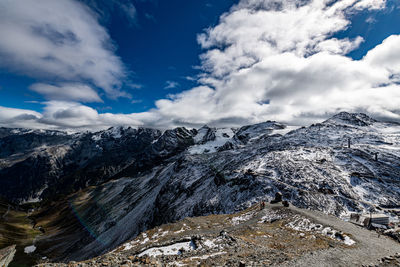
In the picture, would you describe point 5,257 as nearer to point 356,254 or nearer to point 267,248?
point 267,248

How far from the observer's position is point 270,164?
2291 inches

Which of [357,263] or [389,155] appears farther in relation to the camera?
[389,155]

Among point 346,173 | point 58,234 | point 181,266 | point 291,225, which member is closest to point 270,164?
point 346,173

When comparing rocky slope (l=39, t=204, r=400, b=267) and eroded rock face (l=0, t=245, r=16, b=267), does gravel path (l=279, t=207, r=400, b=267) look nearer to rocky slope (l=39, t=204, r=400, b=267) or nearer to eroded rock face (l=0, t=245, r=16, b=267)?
rocky slope (l=39, t=204, r=400, b=267)

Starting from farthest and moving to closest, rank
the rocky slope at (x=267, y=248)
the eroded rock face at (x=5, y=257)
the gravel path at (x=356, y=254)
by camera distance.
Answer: the eroded rock face at (x=5, y=257)
the gravel path at (x=356, y=254)
the rocky slope at (x=267, y=248)

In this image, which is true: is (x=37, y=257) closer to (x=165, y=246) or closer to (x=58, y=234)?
(x=58, y=234)

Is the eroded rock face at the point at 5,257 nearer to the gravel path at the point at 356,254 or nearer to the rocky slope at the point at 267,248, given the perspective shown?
the rocky slope at the point at 267,248

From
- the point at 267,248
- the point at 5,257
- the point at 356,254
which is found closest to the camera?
the point at 356,254

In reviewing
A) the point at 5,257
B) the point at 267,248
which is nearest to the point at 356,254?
the point at 267,248

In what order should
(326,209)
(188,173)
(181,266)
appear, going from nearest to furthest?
1. (181,266)
2. (326,209)
3. (188,173)

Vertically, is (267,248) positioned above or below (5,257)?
above

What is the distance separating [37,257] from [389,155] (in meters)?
165

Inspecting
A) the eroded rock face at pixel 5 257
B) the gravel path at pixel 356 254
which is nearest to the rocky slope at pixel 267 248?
the gravel path at pixel 356 254

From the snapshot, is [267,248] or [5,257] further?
[5,257]
